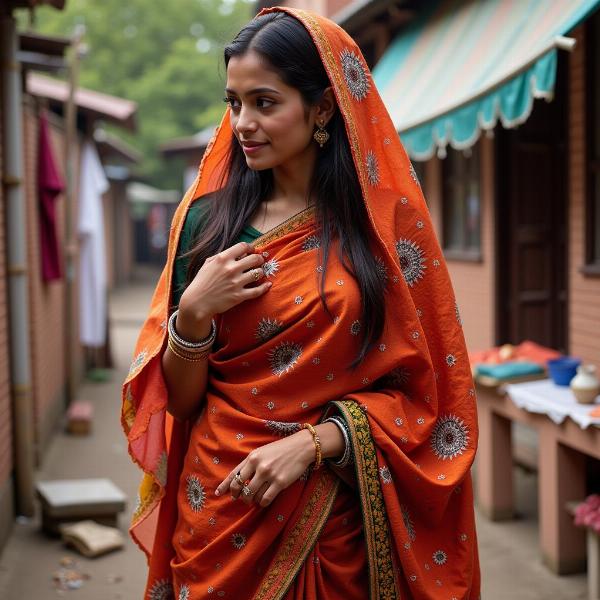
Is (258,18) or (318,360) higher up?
(258,18)

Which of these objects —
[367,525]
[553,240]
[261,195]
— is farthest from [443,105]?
[367,525]

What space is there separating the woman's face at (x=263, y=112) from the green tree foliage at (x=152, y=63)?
30482 mm

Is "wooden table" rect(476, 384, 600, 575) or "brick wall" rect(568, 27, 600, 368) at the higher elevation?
"brick wall" rect(568, 27, 600, 368)

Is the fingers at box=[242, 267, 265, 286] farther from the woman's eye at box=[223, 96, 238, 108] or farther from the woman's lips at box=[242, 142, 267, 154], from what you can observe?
the woman's eye at box=[223, 96, 238, 108]

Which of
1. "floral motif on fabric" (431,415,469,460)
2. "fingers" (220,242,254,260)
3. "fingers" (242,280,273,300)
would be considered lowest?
"floral motif on fabric" (431,415,469,460)

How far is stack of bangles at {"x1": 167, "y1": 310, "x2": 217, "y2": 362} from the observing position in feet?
6.21

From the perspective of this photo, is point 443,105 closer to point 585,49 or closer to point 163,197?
point 585,49

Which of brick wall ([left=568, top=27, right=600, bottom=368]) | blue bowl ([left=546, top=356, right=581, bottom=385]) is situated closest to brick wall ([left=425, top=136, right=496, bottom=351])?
brick wall ([left=568, top=27, right=600, bottom=368])

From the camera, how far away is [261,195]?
2059 mm

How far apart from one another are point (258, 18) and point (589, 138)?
397 cm

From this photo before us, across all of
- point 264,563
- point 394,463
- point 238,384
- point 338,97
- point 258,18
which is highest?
point 258,18

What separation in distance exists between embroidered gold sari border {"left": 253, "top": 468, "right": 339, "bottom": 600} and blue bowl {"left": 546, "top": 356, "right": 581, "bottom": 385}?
10.4 feet

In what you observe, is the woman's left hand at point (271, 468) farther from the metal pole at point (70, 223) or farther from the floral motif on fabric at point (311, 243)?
the metal pole at point (70, 223)

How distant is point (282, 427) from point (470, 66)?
4.32 meters
